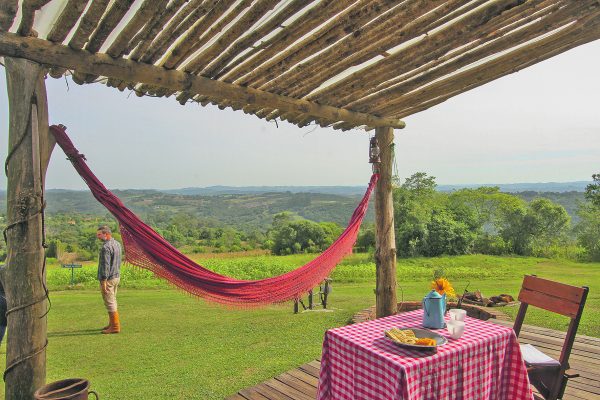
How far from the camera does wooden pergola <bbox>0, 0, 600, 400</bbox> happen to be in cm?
154

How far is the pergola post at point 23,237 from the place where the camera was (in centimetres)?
154

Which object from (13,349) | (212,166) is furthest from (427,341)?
(212,166)

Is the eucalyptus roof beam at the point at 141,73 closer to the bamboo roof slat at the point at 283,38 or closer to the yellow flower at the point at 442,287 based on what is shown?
the bamboo roof slat at the point at 283,38

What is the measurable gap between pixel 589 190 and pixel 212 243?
9.51m

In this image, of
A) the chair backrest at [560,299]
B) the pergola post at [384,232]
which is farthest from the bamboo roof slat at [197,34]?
the chair backrest at [560,299]

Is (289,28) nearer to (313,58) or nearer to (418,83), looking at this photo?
(313,58)

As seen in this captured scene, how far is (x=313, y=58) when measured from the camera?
2143mm

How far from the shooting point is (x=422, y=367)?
1507mm

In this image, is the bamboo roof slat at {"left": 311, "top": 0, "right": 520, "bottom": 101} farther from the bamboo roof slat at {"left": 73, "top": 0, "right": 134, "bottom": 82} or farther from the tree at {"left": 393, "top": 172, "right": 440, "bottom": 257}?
the tree at {"left": 393, "top": 172, "right": 440, "bottom": 257}

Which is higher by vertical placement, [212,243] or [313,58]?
[313,58]

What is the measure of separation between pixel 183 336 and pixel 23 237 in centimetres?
253

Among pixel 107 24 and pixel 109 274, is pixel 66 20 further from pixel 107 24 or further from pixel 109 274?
pixel 109 274

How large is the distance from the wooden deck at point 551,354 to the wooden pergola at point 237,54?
4.06ft

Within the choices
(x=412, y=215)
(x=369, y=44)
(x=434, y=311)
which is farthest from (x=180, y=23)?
(x=412, y=215)
